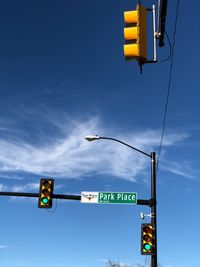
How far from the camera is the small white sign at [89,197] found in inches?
750

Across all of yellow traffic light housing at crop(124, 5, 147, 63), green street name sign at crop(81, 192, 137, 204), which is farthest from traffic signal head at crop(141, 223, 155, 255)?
yellow traffic light housing at crop(124, 5, 147, 63)

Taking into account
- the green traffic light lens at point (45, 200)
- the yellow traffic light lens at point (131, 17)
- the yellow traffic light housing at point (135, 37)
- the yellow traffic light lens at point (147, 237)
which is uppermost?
the yellow traffic light lens at point (131, 17)

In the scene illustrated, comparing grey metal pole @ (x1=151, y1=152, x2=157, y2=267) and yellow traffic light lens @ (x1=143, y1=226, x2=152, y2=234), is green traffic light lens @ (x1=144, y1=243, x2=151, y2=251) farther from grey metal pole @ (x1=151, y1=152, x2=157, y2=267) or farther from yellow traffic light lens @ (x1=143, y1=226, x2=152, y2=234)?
yellow traffic light lens @ (x1=143, y1=226, x2=152, y2=234)

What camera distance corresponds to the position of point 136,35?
9594 mm

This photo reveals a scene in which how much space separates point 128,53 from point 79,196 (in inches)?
423

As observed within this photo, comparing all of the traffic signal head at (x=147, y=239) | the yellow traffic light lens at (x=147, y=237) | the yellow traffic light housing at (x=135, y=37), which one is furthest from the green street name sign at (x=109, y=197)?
the yellow traffic light housing at (x=135, y=37)

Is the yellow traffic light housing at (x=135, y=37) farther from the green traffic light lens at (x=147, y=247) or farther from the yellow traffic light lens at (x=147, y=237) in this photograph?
the green traffic light lens at (x=147, y=247)

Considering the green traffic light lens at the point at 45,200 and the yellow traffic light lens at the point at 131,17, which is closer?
the yellow traffic light lens at the point at 131,17

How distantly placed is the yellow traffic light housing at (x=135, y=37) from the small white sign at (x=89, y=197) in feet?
34.7

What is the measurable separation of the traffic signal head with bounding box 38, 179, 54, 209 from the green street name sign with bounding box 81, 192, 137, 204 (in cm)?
149

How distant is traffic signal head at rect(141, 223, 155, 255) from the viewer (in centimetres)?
1762

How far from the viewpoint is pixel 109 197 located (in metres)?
19.3

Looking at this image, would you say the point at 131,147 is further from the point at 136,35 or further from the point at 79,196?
the point at 136,35

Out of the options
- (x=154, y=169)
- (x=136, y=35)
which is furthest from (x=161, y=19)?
(x=154, y=169)
